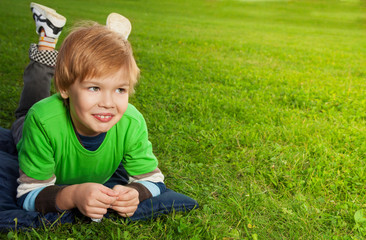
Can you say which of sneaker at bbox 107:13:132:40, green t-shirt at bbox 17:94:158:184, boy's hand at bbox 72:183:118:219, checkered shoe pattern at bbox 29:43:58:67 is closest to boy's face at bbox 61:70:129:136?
green t-shirt at bbox 17:94:158:184

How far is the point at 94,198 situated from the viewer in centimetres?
222

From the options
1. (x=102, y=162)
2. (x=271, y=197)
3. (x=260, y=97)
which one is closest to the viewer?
(x=102, y=162)

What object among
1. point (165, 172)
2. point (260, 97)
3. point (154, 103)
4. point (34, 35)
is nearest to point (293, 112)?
point (260, 97)

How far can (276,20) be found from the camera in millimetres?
25188

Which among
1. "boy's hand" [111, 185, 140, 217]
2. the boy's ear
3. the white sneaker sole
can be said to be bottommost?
"boy's hand" [111, 185, 140, 217]

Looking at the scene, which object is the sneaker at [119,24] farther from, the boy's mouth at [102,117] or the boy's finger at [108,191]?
the boy's finger at [108,191]

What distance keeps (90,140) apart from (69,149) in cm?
15

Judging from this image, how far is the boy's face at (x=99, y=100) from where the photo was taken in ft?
7.53

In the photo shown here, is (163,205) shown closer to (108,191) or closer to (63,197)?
(108,191)

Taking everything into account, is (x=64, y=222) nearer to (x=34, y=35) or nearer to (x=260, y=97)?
(x=260, y=97)

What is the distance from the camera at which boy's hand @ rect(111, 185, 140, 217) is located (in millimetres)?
2375

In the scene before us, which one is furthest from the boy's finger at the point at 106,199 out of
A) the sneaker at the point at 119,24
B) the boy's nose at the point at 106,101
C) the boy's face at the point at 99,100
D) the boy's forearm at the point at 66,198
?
the sneaker at the point at 119,24

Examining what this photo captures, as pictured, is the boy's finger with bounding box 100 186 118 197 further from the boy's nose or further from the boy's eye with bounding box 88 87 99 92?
the boy's eye with bounding box 88 87 99 92

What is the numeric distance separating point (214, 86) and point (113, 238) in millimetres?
3760
